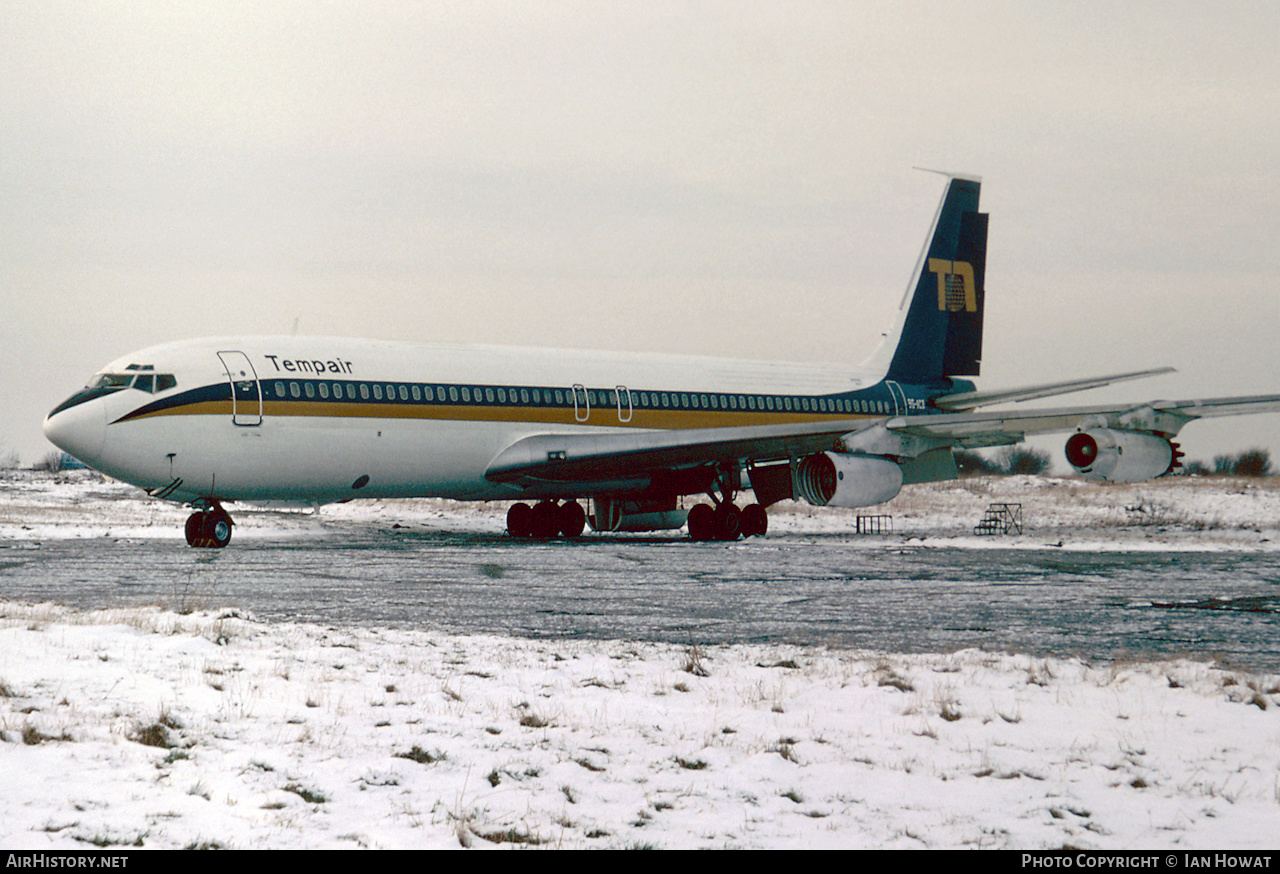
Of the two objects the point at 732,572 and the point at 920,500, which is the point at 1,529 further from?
the point at 920,500

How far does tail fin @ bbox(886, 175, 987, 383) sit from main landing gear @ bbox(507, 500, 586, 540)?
9.92 meters

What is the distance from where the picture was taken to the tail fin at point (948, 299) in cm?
3441

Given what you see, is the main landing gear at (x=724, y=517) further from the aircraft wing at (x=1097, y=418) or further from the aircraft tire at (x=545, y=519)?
Answer: the aircraft wing at (x=1097, y=418)

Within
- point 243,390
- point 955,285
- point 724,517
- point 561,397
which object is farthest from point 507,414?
point 955,285

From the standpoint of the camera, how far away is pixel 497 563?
20.5 meters

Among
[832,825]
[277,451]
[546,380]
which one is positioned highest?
[546,380]

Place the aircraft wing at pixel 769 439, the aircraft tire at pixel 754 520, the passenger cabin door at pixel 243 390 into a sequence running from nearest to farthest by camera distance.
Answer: the passenger cabin door at pixel 243 390, the aircraft wing at pixel 769 439, the aircraft tire at pixel 754 520

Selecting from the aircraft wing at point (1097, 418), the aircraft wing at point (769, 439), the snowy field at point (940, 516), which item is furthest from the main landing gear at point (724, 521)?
the aircraft wing at point (1097, 418)

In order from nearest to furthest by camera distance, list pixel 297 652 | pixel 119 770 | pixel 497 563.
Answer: pixel 119 770 → pixel 297 652 → pixel 497 563

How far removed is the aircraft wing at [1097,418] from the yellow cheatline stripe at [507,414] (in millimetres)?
6055

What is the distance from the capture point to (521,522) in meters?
31.4

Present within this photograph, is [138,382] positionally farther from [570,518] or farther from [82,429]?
[570,518]

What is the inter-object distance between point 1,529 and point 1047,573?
24.7 meters

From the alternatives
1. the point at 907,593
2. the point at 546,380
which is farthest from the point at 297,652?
the point at 546,380
